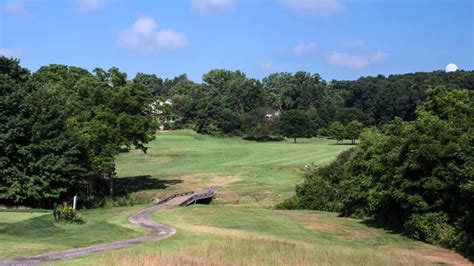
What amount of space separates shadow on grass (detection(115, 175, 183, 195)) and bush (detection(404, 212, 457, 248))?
1343 inches

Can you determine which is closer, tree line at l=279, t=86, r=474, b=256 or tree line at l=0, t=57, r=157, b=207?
tree line at l=279, t=86, r=474, b=256

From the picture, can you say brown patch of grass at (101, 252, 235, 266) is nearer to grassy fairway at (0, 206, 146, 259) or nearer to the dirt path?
the dirt path

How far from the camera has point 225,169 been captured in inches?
3233

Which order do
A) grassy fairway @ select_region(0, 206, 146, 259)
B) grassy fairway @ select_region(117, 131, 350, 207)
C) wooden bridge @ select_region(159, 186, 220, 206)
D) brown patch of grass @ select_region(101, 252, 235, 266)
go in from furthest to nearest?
1. grassy fairway @ select_region(117, 131, 350, 207)
2. wooden bridge @ select_region(159, 186, 220, 206)
3. grassy fairway @ select_region(0, 206, 146, 259)
4. brown patch of grass @ select_region(101, 252, 235, 266)

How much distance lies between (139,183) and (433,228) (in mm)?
40823

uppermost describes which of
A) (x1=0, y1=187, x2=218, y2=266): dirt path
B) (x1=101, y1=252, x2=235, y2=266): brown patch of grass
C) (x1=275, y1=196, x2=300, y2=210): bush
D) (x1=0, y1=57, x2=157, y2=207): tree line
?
(x1=0, y1=57, x2=157, y2=207): tree line

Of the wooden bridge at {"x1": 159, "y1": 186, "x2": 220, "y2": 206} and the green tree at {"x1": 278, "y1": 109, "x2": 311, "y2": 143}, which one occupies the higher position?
the green tree at {"x1": 278, "y1": 109, "x2": 311, "y2": 143}

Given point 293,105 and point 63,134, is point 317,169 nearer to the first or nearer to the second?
point 63,134

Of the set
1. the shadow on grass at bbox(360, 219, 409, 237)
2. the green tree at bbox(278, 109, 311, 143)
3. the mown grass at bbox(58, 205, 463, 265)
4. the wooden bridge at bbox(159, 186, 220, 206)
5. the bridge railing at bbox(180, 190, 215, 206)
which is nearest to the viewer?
the mown grass at bbox(58, 205, 463, 265)

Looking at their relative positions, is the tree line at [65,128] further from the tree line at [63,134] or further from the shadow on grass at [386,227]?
the shadow on grass at [386,227]

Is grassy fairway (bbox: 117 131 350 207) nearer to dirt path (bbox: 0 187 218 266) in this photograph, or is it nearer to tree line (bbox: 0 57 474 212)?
tree line (bbox: 0 57 474 212)

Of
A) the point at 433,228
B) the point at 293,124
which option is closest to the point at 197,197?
the point at 433,228

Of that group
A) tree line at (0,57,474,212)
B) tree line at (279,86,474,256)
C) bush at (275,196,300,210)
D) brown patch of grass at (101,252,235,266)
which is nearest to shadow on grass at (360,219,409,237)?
tree line at (279,86,474,256)

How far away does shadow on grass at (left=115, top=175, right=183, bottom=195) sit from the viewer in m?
63.5
